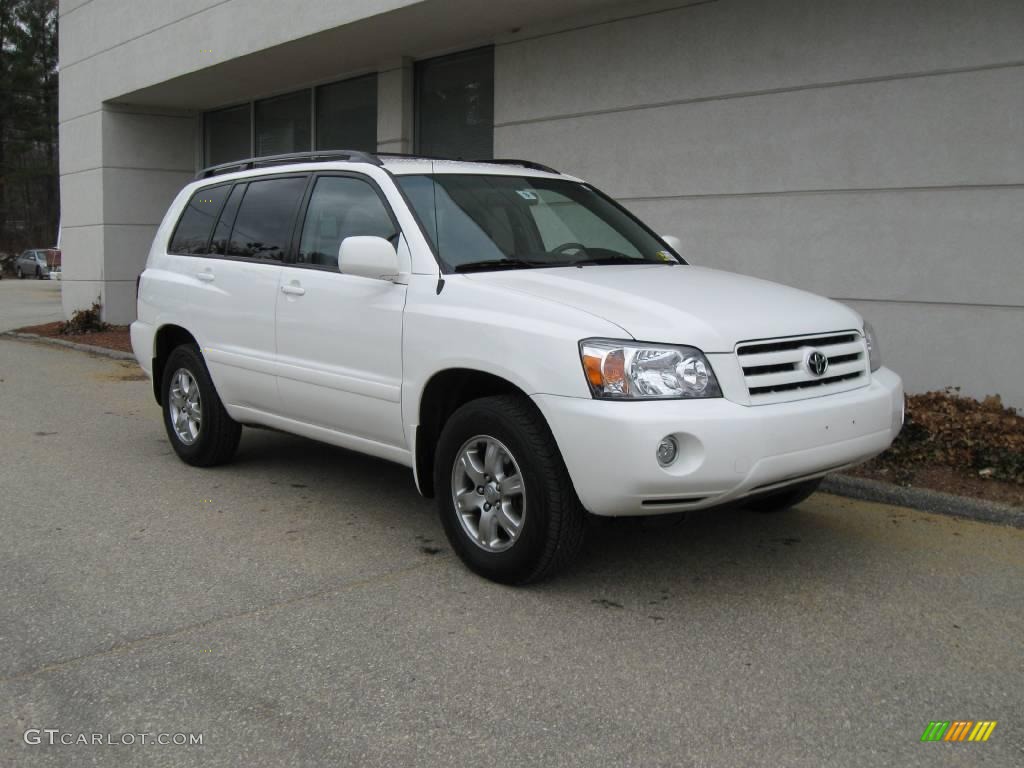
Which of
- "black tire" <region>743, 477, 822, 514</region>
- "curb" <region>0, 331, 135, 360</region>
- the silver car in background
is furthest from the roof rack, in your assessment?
the silver car in background

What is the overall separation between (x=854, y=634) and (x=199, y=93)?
13984mm

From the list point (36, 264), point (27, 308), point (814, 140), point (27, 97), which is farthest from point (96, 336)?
point (27, 97)

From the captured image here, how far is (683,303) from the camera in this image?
4.29 m

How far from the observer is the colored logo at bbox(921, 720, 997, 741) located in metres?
3.19

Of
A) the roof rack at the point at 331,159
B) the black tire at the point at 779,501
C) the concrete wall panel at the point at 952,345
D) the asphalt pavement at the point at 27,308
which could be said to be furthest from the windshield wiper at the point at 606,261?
the asphalt pavement at the point at 27,308

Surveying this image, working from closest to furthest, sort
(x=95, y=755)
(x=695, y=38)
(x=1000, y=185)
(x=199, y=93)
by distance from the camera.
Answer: (x=95, y=755), (x=1000, y=185), (x=695, y=38), (x=199, y=93)

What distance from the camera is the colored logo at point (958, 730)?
319 cm

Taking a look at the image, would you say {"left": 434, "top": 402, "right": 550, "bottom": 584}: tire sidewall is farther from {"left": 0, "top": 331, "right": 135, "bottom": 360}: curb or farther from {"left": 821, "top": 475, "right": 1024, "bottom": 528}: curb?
{"left": 0, "top": 331, "right": 135, "bottom": 360}: curb

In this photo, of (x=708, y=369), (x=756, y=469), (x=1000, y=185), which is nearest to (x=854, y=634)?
(x=756, y=469)

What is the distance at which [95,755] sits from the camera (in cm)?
304

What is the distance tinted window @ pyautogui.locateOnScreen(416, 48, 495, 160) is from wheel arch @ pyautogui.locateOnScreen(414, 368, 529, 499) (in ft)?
22.2

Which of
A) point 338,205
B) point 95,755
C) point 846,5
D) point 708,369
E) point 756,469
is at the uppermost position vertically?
point 846,5

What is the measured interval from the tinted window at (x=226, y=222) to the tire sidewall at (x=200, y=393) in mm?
710

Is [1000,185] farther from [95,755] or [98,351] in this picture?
[98,351]
